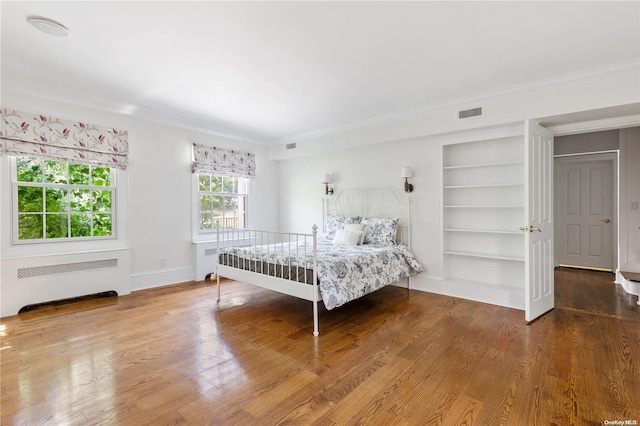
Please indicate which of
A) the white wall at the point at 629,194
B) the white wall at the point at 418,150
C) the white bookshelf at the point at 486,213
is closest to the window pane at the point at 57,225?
the white wall at the point at 418,150

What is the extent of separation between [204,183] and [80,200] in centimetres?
164

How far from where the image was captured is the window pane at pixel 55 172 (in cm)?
364

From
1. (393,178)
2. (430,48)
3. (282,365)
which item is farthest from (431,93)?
(282,365)

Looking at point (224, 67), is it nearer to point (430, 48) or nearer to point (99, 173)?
point (430, 48)

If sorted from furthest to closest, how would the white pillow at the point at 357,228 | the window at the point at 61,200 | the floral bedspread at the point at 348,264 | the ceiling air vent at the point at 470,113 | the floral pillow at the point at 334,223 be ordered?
1. the floral pillow at the point at 334,223
2. the white pillow at the point at 357,228
3. the ceiling air vent at the point at 470,113
4. the window at the point at 61,200
5. the floral bedspread at the point at 348,264

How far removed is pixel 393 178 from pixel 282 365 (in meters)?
3.15

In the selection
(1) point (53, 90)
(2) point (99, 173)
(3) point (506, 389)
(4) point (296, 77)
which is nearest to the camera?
(3) point (506, 389)

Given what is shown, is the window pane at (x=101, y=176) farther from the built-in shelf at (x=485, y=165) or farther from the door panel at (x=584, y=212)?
the door panel at (x=584, y=212)

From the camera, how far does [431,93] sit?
3.51 metres

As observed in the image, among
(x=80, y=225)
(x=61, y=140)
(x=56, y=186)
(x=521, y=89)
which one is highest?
(x=521, y=89)

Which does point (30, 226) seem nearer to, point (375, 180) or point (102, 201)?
point (102, 201)

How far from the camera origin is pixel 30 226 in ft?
11.5

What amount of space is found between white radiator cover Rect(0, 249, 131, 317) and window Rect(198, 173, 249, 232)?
1301mm

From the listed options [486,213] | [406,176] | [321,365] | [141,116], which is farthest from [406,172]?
[141,116]
